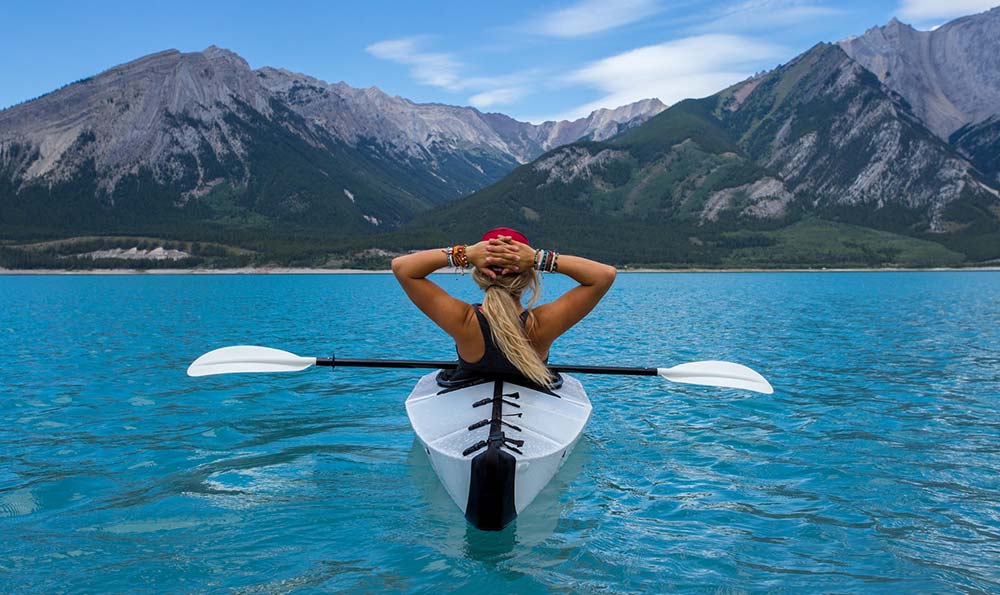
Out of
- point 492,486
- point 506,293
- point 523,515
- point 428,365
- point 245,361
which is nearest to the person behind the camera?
point 492,486

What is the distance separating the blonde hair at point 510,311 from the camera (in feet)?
28.5

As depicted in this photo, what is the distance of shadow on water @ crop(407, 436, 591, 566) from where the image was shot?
8.54m

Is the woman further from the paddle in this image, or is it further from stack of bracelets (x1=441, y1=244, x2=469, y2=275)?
the paddle

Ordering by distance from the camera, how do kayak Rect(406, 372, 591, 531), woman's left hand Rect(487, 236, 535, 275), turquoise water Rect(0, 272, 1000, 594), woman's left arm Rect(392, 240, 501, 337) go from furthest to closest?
woman's left arm Rect(392, 240, 501, 337)
woman's left hand Rect(487, 236, 535, 275)
turquoise water Rect(0, 272, 1000, 594)
kayak Rect(406, 372, 591, 531)

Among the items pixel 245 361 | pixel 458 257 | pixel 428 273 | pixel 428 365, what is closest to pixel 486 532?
pixel 428 273

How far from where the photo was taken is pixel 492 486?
7.85 m

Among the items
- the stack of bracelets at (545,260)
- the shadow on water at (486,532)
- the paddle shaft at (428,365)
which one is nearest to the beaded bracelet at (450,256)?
the stack of bracelets at (545,260)

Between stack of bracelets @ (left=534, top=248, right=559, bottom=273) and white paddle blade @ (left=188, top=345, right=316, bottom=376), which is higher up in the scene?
stack of bracelets @ (left=534, top=248, right=559, bottom=273)

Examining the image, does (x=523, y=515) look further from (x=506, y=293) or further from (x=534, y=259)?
(x=534, y=259)

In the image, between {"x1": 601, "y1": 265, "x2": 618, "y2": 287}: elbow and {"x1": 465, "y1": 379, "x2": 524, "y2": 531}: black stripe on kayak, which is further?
{"x1": 601, "y1": 265, "x2": 618, "y2": 287}: elbow

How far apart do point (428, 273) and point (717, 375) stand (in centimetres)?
710

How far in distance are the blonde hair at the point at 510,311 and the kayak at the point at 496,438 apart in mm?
689

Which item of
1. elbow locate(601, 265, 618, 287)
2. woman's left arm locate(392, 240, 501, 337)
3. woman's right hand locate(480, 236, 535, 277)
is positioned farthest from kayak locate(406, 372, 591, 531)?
elbow locate(601, 265, 618, 287)

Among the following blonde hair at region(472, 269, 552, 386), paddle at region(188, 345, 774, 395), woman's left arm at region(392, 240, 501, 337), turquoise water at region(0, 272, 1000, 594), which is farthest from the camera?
paddle at region(188, 345, 774, 395)
